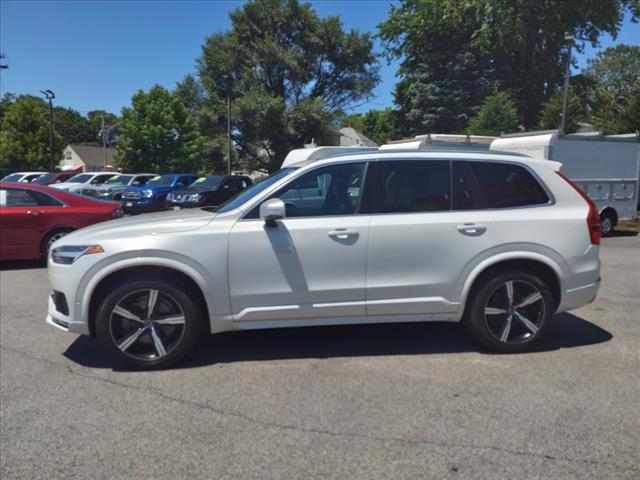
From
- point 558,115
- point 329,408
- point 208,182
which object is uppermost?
point 558,115

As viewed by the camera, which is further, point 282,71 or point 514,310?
point 282,71

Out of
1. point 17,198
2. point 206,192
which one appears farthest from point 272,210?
point 206,192

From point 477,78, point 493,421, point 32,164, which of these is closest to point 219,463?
point 493,421

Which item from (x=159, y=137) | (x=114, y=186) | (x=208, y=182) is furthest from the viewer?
(x=159, y=137)

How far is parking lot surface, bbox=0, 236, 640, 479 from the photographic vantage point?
2.94m

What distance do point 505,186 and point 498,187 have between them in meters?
0.07

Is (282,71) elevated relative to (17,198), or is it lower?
elevated

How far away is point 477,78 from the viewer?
3522cm

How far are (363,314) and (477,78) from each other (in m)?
34.3

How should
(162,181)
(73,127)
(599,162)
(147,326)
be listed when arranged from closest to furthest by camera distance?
(147,326), (599,162), (162,181), (73,127)

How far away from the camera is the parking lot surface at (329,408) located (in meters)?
2.94

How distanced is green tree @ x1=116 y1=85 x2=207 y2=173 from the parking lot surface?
121 ft

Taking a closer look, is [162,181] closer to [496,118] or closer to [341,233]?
[496,118]

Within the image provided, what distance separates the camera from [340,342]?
5.00 metres
